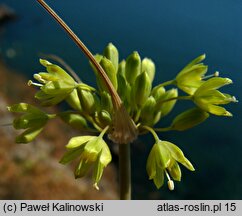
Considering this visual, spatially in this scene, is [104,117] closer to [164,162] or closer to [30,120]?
[164,162]

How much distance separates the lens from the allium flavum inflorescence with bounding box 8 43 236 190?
1829mm

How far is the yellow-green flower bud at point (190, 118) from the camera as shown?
1.92 meters

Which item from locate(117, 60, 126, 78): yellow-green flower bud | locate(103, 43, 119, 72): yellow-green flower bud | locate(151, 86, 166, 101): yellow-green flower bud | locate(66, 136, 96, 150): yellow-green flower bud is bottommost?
locate(66, 136, 96, 150): yellow-green flower bud

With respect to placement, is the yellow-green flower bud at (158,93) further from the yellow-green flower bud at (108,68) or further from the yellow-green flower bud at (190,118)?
the yellow-green flower bud at (108,68)

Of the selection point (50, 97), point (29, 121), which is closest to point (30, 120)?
point (29, 121)

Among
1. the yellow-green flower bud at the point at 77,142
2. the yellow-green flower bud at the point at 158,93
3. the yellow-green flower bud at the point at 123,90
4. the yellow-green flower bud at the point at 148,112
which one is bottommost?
the yellow-green flower bud at the point at 77,142

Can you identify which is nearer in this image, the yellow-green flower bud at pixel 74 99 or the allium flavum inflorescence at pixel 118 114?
the allium flavum inflorescence at pixel 118 114

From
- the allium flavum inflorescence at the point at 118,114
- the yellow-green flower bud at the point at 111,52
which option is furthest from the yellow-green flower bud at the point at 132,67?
the yellow-green flower bud at the point at 111,52

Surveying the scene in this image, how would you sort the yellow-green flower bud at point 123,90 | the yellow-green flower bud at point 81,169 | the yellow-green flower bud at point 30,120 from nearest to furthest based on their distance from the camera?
the yellow-green flower bud at point 81,169 → the yellow-green flower bud at point 123,90 → the yellow-green flower bud at point 30,120

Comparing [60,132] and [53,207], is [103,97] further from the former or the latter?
[60,132]

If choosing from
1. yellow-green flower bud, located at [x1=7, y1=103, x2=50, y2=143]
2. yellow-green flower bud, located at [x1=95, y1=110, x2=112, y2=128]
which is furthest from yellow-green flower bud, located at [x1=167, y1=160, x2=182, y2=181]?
yellow-green flower bud, located at [x1=7, y1=103, x2=50, y2=143]

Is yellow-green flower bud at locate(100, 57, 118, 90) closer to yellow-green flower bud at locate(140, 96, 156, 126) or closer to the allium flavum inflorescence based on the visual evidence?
the allium flavum inflorescence

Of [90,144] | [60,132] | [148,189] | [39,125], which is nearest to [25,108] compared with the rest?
[39,125]

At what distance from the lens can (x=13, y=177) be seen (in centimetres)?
823
